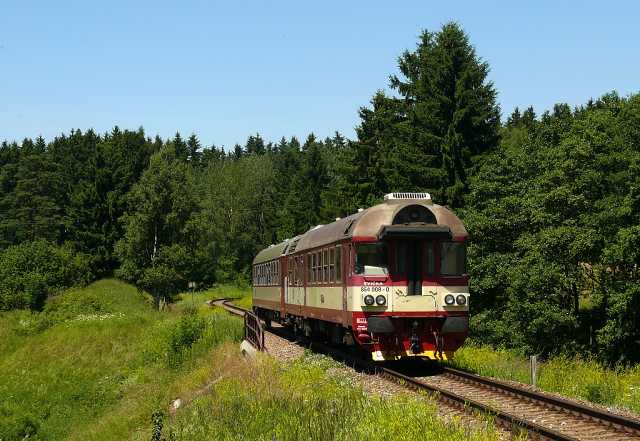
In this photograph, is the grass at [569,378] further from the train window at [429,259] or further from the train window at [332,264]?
the train window at [332,264]

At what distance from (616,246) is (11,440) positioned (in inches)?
869

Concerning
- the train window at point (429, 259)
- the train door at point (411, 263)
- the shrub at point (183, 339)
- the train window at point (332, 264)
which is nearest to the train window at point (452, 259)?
the train window at point (429, 259)

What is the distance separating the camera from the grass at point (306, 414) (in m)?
9.12

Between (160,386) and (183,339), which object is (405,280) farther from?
(183,339)

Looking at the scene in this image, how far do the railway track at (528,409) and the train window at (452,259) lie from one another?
2114 millimetres

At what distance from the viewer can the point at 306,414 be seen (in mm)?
10414

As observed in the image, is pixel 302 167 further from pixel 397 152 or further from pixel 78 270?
pixel 397 152

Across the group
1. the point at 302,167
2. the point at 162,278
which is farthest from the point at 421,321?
the point at 302,167

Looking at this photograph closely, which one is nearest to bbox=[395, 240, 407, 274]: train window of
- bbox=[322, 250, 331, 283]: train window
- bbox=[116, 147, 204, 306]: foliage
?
bbox=[322, 250, 331, 283]: train window

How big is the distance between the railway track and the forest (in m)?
12.1

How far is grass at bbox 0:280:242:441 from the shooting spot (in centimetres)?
2355

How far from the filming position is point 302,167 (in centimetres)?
8162

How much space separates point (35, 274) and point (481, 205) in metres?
32.7

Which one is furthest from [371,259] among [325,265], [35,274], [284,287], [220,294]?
[220,294]
